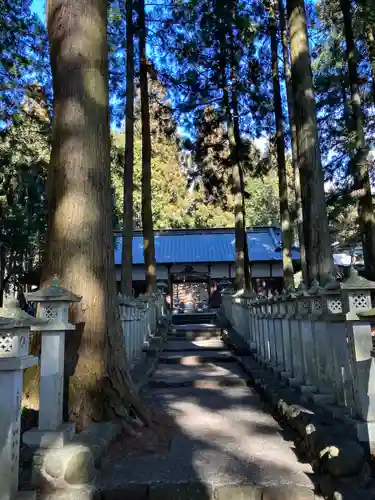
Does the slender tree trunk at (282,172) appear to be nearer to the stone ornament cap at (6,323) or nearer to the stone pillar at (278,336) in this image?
the stone pillar at (278,336)

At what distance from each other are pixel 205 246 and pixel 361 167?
1402 cm

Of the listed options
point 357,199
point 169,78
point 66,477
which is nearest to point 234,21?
point 169,78

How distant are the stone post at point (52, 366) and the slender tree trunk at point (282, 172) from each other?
10.1 metres

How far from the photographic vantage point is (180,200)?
33562mm

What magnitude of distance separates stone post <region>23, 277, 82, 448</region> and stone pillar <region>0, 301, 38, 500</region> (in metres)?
0.80

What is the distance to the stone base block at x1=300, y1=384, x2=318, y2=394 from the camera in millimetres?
5043

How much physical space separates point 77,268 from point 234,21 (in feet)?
29.9

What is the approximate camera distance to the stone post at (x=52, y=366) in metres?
3.64

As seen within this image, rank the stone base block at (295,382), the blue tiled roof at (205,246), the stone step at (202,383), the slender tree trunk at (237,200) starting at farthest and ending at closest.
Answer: the blue tiled roof at (205,246) < the slender tree trunk at (237,200) < the stone step at (202,383) < the stone base block at (295,382)

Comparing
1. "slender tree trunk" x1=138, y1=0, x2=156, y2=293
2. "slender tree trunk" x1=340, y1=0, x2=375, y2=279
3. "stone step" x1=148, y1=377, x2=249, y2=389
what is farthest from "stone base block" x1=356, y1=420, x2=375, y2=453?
"slender tree trunk" x1=138, y1=0, x2=156, y2=293

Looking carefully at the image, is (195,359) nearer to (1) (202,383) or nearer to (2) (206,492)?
(1) (202,383)

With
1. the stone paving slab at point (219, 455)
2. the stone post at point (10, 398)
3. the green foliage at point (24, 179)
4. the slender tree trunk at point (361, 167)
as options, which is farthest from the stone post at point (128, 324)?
the slender tree trunk at point (361, 167)

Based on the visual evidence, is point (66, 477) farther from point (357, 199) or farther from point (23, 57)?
point (357, 199)

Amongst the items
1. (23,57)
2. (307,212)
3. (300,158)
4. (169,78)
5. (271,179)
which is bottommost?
(307,212)
